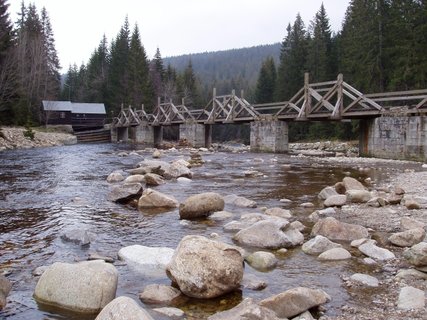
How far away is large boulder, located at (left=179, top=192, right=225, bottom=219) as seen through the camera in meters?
7.88

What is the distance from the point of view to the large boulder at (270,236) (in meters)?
6.00

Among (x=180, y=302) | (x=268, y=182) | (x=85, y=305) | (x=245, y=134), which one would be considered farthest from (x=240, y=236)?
(x=245, y=134)

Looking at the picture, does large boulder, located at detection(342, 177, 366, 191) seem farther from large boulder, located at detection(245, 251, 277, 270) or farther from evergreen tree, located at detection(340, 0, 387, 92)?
evergreen tree, located at detection(340, 0, 387, 92)

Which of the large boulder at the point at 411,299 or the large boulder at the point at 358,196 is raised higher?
the large boulder at the point at 358,196

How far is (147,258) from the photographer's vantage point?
5238mm

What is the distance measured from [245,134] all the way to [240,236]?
6882cm

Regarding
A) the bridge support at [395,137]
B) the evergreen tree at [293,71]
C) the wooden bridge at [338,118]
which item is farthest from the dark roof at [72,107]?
the bridge support at [395,137]

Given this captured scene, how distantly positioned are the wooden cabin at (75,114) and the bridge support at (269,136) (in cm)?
3235

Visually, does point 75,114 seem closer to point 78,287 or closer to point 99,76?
point 99,76

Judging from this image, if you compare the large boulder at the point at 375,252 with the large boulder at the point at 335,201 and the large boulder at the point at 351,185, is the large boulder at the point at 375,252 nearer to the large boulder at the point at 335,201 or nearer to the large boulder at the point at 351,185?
the large boulder at the point at 335,201

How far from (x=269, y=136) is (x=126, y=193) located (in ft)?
65.4

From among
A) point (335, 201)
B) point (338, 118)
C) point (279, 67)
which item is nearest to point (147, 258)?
point (335, 201)

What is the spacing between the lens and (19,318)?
3787mm

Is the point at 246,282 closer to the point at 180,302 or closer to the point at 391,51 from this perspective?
the point at 180,302
